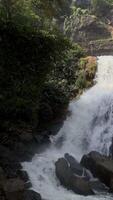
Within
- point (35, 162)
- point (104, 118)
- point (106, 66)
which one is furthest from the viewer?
point (106, 66)

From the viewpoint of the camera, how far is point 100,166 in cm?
1609

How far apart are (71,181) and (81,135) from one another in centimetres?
660

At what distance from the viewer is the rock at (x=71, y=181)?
14.7 metres

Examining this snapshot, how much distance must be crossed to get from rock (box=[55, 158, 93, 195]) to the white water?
221mm

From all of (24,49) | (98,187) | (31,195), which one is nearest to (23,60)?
(24,49)

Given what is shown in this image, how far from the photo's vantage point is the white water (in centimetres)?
1520

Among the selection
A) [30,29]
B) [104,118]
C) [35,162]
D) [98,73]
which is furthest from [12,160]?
[98,73]

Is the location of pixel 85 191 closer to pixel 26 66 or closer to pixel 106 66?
pixel 26 66

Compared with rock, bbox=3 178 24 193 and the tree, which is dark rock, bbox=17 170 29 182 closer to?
rock, bbox=3 178 24 193

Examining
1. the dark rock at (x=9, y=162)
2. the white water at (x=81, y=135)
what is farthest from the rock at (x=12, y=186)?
the dark rock at (x=9, y=162)

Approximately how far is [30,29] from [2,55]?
1589 mm

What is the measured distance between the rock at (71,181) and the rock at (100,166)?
1.13m

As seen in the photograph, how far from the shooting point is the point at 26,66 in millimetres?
16250

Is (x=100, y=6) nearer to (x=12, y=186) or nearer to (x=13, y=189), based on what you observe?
(x=12, y=186)
